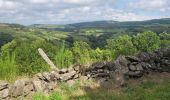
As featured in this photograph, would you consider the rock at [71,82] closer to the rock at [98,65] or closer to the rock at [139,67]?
the rock at [98,65]

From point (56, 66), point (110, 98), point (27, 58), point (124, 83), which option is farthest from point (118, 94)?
point (27, 58)

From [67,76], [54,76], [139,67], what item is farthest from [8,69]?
[139,67]

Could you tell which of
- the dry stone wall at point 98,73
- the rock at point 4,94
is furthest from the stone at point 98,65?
the rock at point 4,94

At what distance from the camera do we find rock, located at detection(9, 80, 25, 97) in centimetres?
1694

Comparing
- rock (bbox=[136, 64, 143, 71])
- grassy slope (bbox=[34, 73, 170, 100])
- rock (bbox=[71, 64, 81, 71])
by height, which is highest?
rock (bbox=[71, 64, 81, 71])

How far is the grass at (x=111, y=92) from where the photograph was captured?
16.4 m

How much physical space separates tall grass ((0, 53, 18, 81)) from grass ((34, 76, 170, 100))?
9.18ft

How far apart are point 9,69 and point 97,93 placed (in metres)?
5.12

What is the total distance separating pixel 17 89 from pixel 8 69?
6.30ft

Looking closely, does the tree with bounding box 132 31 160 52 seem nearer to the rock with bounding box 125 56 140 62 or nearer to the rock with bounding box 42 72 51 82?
the rock with bounding box 125 56 140 62

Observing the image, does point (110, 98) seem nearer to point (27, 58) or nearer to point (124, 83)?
point (124, 83)

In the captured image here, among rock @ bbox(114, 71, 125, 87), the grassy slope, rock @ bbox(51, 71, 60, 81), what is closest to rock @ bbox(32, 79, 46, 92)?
the grassy slope

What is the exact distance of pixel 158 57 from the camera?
22578 mm

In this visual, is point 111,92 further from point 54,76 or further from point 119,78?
point 54,76
